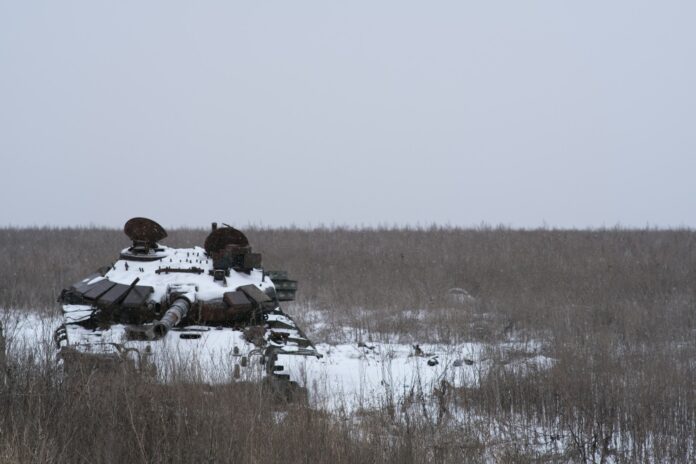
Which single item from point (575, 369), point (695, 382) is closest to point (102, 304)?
point (575, 369)

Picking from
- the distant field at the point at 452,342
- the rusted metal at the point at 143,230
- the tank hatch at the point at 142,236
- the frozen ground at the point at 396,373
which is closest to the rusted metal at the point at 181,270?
the tank hatch at the point at 142,236

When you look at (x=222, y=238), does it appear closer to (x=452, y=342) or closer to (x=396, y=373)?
(x=396, y=373)

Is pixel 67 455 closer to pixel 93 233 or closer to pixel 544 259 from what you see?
pixel 544 259

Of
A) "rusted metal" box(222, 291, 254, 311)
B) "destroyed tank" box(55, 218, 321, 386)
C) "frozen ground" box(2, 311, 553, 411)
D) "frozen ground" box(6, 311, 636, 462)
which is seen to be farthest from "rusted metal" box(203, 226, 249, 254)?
"frozen ground" box(6, 311, 636, 462)

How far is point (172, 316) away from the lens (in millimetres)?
6523

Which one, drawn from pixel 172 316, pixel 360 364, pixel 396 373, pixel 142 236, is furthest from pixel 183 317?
pixel 396 373

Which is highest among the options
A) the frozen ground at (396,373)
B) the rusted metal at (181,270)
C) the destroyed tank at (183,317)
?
the rusted metal at (181,270)

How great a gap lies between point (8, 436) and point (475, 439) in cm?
311

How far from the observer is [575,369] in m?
6.80

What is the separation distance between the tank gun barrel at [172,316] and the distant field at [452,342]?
3.71 ft

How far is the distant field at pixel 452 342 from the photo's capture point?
4543mm

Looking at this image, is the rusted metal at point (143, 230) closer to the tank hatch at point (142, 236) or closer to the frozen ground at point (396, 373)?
the tank hatch at point (142, 236)

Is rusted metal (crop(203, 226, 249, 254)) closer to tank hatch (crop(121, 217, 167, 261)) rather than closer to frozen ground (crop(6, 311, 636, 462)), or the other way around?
tank hatch (crop(121, 217, 167, 261))

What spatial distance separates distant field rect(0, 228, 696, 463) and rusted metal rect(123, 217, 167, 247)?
277 cm
